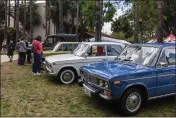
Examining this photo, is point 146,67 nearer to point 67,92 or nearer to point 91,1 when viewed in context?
point 67,92

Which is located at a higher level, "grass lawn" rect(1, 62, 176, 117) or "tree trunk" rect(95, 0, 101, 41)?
"tree trunk" rect(95, 0, 101, 41)

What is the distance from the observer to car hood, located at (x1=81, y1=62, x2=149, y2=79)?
6.19 m

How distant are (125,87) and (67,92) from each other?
2.69 metres

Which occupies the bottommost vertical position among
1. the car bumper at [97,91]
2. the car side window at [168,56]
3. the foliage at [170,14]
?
the car bumper at [97,91]

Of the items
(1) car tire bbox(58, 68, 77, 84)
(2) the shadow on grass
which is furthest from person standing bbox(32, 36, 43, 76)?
(2) the shadow on grass

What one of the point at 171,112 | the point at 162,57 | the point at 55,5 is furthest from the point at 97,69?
the point at 55,5

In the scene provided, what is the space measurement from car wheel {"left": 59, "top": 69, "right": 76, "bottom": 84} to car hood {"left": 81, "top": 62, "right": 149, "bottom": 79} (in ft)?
7.66

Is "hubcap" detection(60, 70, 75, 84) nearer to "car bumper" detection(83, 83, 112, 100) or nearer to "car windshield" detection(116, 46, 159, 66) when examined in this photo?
"car windshield" detection(116, 46, 159, 66)

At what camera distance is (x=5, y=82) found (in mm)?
9461

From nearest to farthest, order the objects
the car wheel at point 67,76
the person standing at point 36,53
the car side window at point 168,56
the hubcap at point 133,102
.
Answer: the hubcap at point 133,102 < the car side window at point 168,56 < the car wheel at point 67,76 < the person standing at point 36,53

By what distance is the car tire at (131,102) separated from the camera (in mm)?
6152

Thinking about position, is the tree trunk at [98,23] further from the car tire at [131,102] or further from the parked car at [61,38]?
the car tire at [131,102]

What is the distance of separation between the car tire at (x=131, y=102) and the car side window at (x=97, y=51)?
12.8ft

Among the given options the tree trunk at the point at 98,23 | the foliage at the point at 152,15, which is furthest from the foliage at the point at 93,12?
the foliage at the point at 152,15
